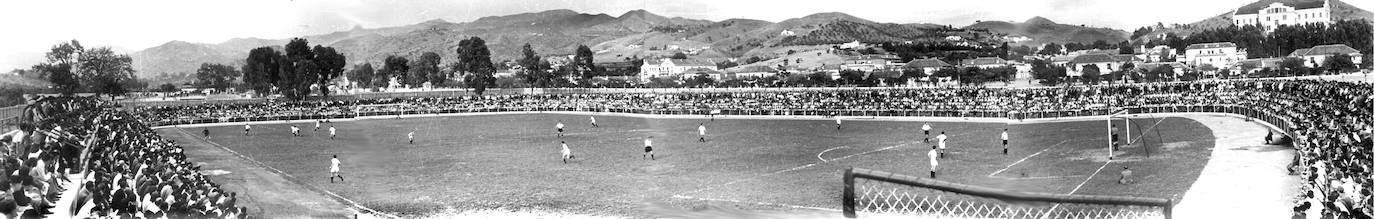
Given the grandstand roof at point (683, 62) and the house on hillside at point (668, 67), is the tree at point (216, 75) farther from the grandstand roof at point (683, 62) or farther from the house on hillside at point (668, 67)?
the grandstand roof at point (683, 62)

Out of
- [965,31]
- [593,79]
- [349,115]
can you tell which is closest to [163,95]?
[349,115]

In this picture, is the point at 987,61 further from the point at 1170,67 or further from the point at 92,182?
the point at 92,182

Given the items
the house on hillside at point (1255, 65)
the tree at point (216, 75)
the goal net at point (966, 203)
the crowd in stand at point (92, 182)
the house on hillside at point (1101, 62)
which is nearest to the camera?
the crowd in stand at point (92, 182)

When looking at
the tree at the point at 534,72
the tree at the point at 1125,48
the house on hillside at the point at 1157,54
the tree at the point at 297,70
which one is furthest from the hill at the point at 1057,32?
the tree at the point at 297,70

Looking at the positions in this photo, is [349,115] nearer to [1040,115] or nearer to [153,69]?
[153,69]

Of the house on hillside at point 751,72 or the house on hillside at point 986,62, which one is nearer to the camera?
the house on hillside at point 986,62

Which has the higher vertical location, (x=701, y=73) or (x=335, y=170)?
(x=701, y=73)

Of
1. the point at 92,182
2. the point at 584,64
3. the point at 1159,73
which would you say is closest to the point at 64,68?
the point at 92,182
